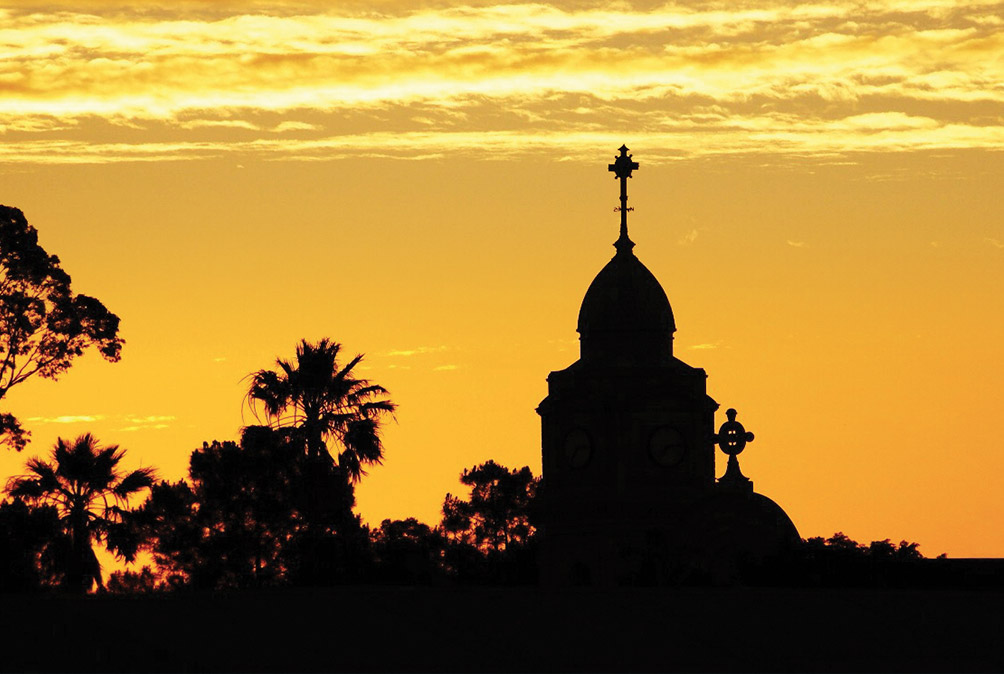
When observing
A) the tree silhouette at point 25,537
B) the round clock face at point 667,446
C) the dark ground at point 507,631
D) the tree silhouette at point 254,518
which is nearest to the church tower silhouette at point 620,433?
the round clock face at point 667,446

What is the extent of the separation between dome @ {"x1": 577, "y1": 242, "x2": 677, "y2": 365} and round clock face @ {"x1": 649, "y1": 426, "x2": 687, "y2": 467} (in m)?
2.37

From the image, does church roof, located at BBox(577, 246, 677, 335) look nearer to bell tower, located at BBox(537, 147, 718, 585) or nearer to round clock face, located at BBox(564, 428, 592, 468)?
bell tower, located at BBox(537, 147, 718, 585)

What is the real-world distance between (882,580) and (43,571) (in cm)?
2129

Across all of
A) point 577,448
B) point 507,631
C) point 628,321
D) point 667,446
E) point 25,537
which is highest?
point 628,321

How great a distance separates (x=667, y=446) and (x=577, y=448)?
3.09 m

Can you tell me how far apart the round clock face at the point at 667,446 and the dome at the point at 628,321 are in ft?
7.77

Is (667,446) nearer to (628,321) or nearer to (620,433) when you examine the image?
(620,433)

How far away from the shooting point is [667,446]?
8712 centimetres

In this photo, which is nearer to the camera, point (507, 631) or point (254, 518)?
point (507, 631)

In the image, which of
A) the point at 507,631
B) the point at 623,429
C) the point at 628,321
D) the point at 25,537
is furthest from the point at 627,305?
the point at 507,631

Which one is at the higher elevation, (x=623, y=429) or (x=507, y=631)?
(x=623, y=429)

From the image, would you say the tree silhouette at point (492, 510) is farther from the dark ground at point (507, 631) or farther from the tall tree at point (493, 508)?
the dark ground at point (507, 631)

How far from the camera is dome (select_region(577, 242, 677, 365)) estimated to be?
287 ft

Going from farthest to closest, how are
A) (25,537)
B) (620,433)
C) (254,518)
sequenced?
(620,433)
(254,518)
(25,537)
